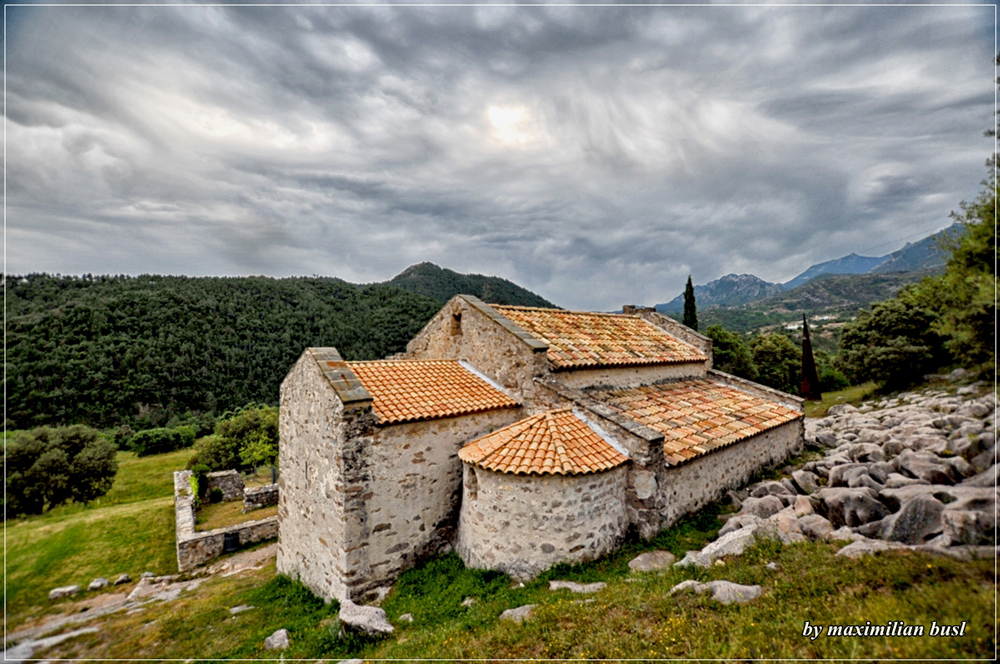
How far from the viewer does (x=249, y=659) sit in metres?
7.20

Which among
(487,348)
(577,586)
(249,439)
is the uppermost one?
(487,348)

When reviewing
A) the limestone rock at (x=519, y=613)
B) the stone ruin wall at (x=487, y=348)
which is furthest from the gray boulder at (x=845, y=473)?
the limestone rock at (x=519, y=613)

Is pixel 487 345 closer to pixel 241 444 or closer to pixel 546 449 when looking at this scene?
pixel 546 449

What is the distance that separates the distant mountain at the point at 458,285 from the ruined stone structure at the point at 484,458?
281ft

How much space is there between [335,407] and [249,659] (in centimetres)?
477

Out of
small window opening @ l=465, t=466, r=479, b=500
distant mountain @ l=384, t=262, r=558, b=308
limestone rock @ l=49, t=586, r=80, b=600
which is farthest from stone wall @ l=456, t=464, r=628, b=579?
distant mountain @ l=384, t=262, r=558, b=308

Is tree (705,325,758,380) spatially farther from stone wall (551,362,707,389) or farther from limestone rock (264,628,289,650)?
limestone rock (264,628,289,650)

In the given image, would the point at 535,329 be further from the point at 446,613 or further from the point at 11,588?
the point at 11,588

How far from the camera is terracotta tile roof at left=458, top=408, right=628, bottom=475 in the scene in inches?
319

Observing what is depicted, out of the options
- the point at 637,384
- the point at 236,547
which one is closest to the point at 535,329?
the point at 637,384

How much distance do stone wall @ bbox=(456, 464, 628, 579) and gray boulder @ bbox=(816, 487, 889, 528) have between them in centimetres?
384

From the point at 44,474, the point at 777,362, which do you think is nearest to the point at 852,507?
the point at 44,474

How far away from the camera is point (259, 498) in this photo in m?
21.1

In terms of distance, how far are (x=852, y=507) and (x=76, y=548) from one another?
534 inches
